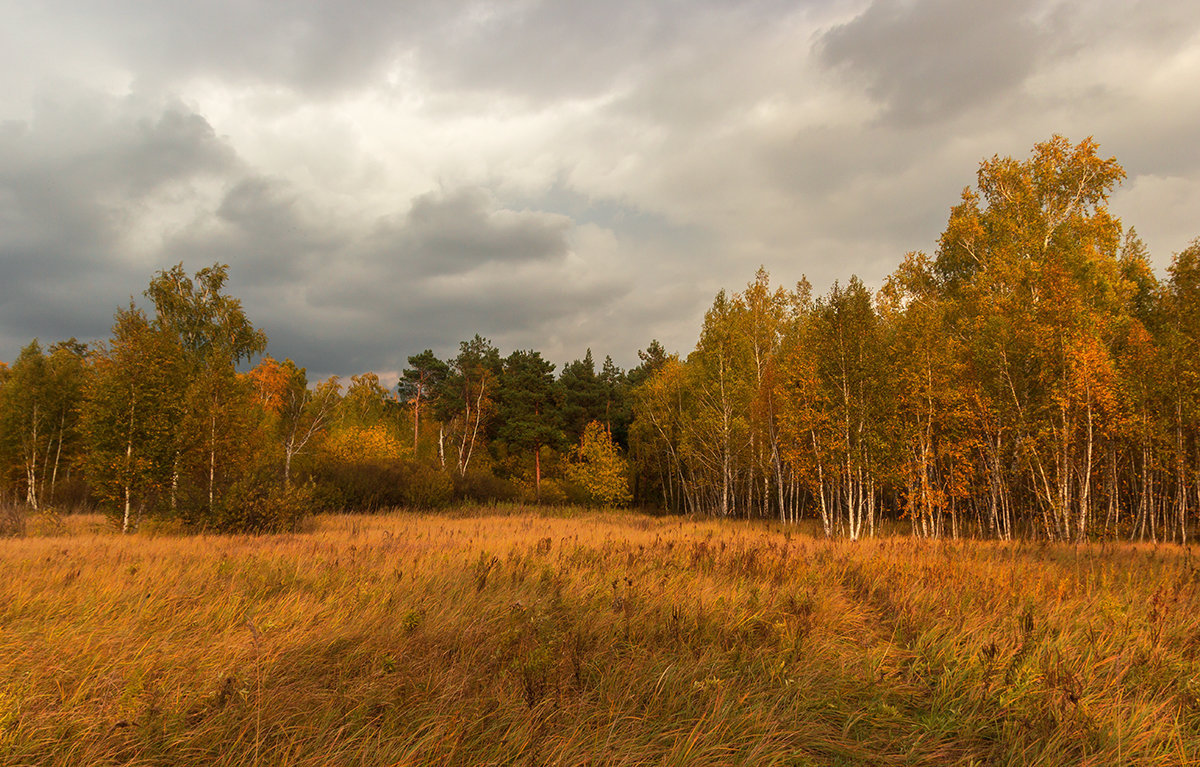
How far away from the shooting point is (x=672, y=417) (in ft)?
116

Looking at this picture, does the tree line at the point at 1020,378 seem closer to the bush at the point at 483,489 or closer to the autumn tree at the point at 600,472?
the autumn tree at the point at 600,472

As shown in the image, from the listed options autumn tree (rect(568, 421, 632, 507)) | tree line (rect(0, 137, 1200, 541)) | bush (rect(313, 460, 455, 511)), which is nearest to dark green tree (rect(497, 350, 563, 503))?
autumn tree (rect(568, 421, 632, 507))

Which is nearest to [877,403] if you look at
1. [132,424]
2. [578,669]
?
[578,669]

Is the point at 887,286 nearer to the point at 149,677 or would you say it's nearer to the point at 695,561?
the point at 695,561

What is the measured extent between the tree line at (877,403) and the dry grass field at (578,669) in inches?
408

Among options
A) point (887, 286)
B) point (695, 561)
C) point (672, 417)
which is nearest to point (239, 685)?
point (695, 561)

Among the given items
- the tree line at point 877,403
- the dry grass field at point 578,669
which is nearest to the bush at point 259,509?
the tree line at point 877,403

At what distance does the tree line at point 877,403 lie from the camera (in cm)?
1638

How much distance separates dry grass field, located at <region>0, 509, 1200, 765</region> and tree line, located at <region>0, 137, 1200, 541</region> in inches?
408

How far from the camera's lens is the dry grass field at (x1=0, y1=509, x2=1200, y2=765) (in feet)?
10.8

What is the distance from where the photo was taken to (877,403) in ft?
61.1

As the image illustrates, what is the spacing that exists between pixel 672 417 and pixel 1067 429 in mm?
21615

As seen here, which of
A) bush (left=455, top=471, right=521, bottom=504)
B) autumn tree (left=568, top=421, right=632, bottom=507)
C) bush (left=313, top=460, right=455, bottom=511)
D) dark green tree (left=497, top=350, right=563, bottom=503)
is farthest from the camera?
dark green tree (left=497, top=350, right=563, bottom=503)

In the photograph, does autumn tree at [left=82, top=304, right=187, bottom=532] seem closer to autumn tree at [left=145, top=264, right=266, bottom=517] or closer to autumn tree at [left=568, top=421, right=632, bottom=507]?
autumn tree at [left=145, top=264, right=266, bottom=517]
